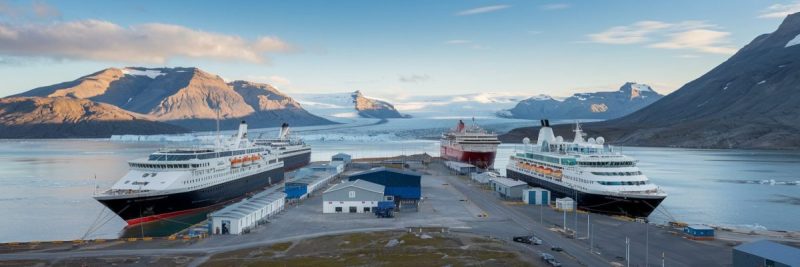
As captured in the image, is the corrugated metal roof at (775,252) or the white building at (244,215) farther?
the white building at (244,215)

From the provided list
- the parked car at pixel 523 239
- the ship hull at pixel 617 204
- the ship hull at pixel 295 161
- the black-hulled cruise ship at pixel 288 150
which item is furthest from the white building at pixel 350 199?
the ship hull at pixel 295 161

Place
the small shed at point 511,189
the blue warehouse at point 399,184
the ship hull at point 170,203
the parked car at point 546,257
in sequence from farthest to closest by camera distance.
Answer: the small shed at point 511,189
the blue warehouse at point 399,184
the ship hull at point 170,203
the parked car at point 546,257

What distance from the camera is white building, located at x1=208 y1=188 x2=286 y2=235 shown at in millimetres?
44031

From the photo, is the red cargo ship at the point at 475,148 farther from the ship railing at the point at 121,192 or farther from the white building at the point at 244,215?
the ship railing at the point at 121,192

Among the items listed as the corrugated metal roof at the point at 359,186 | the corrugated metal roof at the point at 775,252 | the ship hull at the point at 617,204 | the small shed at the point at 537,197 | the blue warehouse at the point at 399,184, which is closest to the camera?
the corrugated metal roof at the point at 775,252

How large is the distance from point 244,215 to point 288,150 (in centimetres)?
6511

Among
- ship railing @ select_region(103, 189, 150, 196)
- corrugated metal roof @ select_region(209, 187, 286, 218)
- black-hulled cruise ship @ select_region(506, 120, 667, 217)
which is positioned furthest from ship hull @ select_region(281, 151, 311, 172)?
black-hulled cruise ship @ select_region(506, 120, 667, 217)

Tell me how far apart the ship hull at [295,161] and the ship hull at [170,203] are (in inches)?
1411

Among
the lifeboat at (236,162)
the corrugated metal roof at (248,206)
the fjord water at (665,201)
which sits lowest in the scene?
the fjord water at (665,201)

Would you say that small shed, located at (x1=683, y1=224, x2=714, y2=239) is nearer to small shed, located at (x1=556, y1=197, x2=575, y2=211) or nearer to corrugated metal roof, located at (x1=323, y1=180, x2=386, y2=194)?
small shed, located at (x1=556, y1=197, x2=575, y2=211)

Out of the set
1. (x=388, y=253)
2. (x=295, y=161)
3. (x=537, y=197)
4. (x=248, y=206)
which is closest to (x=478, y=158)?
(x=295, y=161)

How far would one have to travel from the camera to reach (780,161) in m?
125

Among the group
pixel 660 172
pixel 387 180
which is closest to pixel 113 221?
pixel 387 180

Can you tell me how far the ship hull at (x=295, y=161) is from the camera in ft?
349
